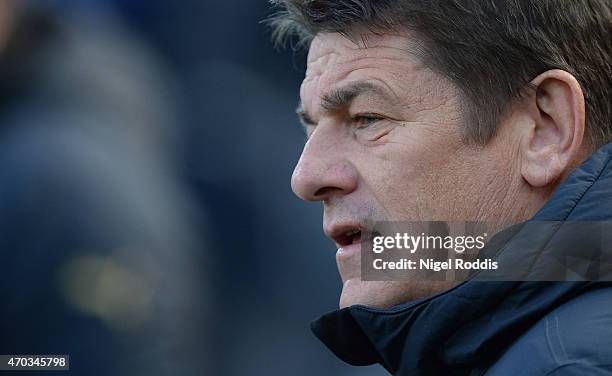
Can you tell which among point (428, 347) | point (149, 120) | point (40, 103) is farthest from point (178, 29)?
point (428, 347)

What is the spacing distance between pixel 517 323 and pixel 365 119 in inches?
23.7

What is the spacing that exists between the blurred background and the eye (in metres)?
1.11

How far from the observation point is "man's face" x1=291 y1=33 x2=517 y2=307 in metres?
1.91

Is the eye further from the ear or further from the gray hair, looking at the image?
the ear

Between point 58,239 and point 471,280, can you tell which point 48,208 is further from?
point 471,280

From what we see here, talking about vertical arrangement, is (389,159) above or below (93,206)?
below

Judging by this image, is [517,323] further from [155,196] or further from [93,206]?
[155,196]

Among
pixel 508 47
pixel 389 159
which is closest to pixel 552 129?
pixel 508 47

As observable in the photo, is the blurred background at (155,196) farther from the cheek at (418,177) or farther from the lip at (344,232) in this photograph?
the cheek at (418,177)

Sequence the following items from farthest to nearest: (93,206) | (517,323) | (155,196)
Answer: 1. (155,196)
2. (93,206)
3. (517,323)

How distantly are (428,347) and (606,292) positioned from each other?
13.1 inches

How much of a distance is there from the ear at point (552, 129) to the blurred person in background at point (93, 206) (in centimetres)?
139

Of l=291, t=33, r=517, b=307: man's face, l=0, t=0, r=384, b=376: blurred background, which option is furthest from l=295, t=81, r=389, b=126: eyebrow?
l=0, t=0, r=384, b=376: blurred background

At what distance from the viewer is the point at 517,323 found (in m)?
1.59
